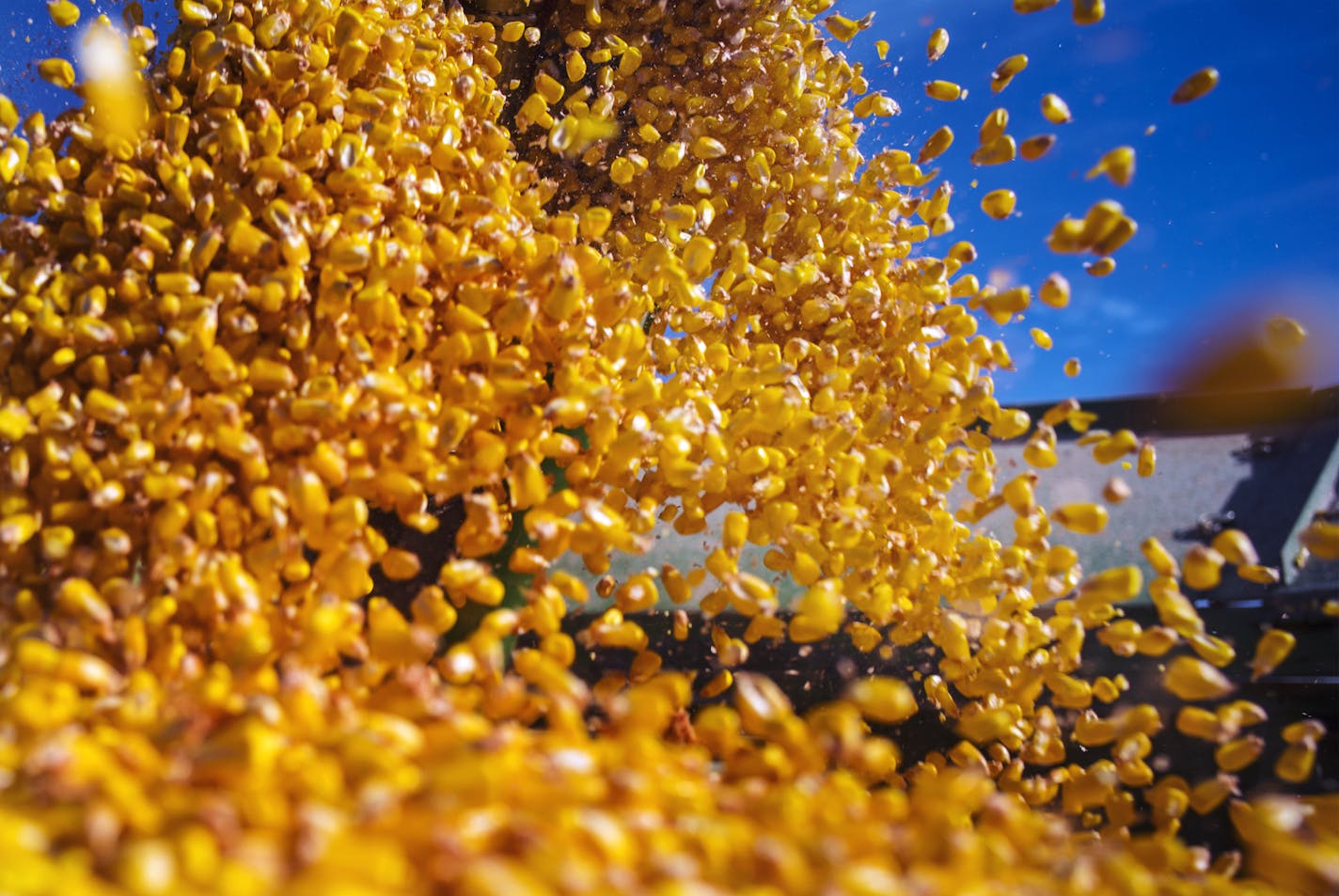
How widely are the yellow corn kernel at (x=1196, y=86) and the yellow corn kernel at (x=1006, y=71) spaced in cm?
19

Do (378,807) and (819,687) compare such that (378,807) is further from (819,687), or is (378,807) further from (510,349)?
(819,687)

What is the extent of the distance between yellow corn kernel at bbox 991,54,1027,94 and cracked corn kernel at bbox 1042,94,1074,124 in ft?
0.29

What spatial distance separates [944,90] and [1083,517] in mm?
645

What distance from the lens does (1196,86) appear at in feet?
3.54

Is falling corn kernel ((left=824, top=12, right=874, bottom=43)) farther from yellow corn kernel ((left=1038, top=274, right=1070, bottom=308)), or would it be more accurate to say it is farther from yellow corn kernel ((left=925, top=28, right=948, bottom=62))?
yellow corn kernel ((left=1038, top=274, right=1070, bottom=308))

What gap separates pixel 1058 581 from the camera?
3.34 feet

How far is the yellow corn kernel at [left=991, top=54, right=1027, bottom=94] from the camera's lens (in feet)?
3.80

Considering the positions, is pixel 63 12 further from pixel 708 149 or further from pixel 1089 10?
pixel 1089 10

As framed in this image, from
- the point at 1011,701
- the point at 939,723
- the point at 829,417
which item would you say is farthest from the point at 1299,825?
the point at 939,723

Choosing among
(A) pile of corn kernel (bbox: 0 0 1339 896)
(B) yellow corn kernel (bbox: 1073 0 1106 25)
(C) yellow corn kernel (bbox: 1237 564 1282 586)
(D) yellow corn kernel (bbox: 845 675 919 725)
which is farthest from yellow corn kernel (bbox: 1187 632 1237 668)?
(B) yellow corn kernel (bbox: 1073 0 1106 25)

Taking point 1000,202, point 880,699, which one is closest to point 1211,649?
point 880,699

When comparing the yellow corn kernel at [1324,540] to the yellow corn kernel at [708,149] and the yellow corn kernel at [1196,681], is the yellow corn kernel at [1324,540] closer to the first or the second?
the yellow corn kernel at [1196,681]

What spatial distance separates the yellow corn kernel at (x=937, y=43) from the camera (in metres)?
1.27

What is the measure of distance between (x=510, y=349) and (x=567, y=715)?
461mm
